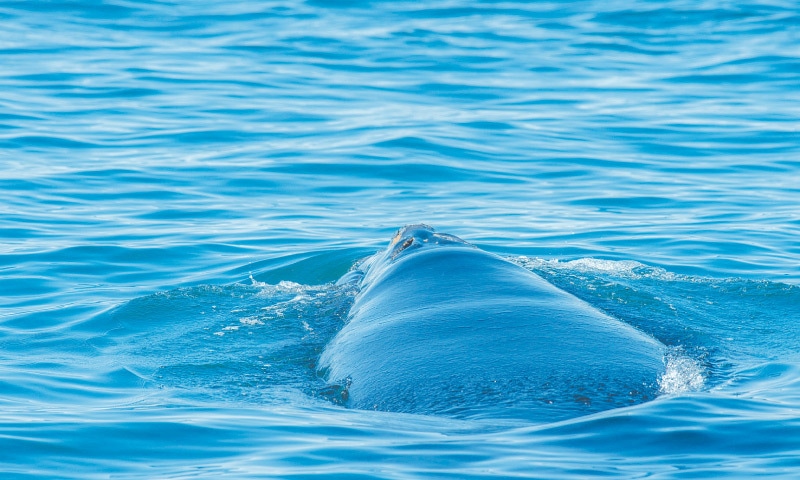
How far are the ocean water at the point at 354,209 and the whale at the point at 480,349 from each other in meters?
0.32

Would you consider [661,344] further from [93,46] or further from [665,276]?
[93,46]

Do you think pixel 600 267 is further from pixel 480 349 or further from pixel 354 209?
pixel 480 349

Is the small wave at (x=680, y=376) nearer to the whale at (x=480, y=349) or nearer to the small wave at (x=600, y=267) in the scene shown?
the whale at (x=480, y=349)

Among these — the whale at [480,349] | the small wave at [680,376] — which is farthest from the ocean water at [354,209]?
the whale at [480,349]

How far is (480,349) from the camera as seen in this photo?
9.15m

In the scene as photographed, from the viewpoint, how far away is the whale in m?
8.45

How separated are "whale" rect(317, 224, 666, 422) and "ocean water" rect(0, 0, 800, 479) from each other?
316 mm

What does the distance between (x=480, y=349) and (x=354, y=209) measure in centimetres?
→ 1067

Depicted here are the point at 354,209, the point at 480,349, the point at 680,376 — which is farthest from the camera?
the point at 354,209

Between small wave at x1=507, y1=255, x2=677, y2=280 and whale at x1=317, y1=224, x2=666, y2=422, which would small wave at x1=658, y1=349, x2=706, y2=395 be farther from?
small wave at x1=507, y1=255, x2=677, y2=280

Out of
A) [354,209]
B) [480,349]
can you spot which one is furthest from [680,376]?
[354,209]

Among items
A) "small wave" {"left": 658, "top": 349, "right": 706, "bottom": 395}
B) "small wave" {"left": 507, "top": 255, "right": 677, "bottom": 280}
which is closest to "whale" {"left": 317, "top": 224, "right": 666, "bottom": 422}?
"small wave" {"left": 658, "top": 349, "right": 706, "bottom": 395}

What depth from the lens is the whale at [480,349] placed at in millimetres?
8445

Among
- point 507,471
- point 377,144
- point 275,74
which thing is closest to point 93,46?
point 275,74
